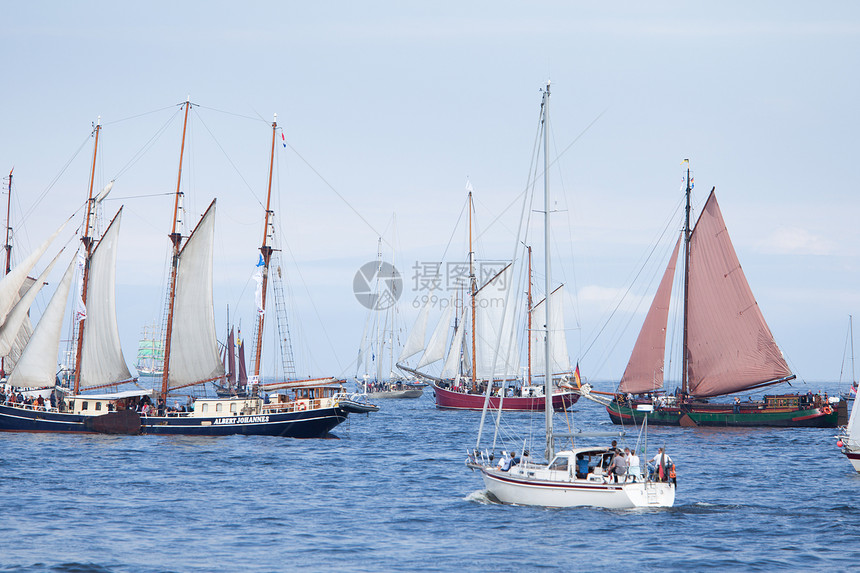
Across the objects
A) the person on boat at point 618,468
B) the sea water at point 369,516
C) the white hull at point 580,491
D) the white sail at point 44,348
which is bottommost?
the sea water at point 369,516

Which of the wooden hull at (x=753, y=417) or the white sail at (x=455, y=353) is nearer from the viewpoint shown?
the wooden hull at (x=753, y=417)

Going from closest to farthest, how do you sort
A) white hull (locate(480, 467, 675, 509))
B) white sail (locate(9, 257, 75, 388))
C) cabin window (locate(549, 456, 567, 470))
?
white hull (locate(480, 467, 675, 509)), cabin window (locate(549, 456, 567, 470)), white sail (locate(9, 257, 75, 388))

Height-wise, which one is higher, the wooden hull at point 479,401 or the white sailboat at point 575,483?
the wooden hull at point 479,401

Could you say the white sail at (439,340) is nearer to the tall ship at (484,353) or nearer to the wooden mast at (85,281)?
the tall ship at (484,353)

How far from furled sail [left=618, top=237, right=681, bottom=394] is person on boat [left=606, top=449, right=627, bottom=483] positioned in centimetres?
4222

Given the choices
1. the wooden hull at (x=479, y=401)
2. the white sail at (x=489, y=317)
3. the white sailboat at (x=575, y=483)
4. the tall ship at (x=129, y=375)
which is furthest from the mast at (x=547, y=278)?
the white sail at (x=489, y=317)

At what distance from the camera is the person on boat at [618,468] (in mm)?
34469

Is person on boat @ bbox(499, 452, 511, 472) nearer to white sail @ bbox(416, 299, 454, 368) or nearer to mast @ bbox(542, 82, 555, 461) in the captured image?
mast @ bbox(542, 82, 555, 461)

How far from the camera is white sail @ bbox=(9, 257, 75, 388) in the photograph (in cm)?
6331

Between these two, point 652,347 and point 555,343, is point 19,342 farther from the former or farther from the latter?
point 555,343

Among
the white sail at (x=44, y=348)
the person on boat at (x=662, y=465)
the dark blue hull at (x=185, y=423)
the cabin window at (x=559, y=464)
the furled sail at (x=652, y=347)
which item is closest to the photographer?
the cabin window at (x=559, y=464)

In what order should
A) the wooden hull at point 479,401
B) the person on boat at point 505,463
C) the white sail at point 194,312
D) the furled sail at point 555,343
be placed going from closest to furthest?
the person on boat at point 505,463, the white sail at point 194,312, the wooden hull at point 479,401, the furled sail at point 555,343

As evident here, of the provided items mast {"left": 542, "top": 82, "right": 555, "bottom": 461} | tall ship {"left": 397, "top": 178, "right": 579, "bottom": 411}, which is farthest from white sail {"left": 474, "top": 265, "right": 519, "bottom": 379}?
mast {"left": 542, "top": 82, "right": 555, "bottom": 461}

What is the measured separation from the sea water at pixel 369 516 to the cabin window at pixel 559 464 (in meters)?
1.65
